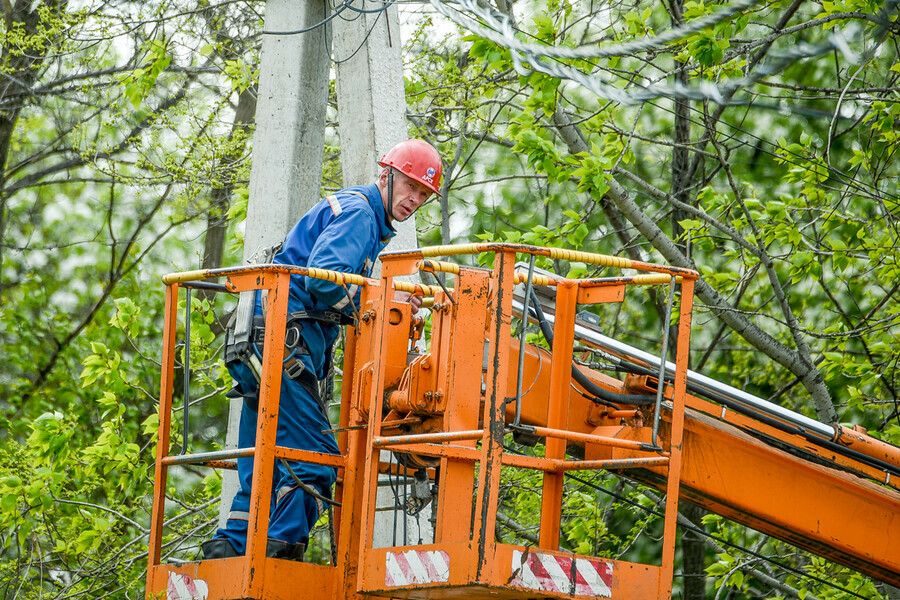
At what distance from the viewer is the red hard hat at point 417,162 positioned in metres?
5.79

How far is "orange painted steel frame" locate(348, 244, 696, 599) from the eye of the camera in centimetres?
429

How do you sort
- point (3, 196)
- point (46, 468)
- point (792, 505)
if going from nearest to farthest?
point (792, 505) < point (46, 468) < point (3, 196)

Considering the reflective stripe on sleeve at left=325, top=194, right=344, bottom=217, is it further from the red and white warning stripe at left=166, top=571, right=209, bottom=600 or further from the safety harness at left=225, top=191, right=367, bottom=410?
the red and white warning stripe at left=166, top=571, right=209, bottom=600

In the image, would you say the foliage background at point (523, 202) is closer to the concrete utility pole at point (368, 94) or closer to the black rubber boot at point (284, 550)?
the concrete utility pole at point (368, 94)

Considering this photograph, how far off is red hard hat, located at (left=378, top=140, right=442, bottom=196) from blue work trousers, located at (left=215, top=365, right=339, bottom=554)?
131 cm

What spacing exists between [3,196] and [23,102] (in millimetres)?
2090

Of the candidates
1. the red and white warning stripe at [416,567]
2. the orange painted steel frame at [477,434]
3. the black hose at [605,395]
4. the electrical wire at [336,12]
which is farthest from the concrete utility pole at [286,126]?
the red and white warning stripe at [416,567]

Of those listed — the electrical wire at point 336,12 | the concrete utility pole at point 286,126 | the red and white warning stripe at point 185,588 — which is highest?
the electrical wire at point 336,12

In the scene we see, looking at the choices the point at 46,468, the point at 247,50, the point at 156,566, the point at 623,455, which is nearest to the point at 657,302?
the point at 247,50

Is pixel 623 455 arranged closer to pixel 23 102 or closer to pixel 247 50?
pixel 247 50

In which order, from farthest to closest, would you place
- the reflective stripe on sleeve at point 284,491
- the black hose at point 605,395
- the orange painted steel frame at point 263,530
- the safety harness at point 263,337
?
the black hose at point 605,395
the safety harness at point 263,337
the reflective stripe on sleeve at point 284,491
the orange painted steel frame at point 263,530

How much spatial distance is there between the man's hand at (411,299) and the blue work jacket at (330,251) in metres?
0.20

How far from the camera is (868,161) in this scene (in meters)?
9.39

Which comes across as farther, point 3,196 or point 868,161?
point 3,196
